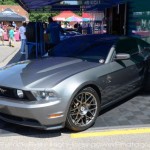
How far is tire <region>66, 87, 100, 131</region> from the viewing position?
4648 millimetres

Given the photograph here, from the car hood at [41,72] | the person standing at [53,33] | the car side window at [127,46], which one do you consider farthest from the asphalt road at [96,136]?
the person standing at [53,33]

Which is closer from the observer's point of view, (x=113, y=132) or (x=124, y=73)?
(x=113, y=132)

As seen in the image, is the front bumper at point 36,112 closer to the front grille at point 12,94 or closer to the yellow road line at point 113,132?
the front grille at point 12,94

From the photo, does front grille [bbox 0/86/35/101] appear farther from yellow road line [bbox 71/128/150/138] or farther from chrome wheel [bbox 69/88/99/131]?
yellow road line [bbox 71/128/150/138]

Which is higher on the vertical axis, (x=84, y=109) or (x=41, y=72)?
(x=41, y=72)

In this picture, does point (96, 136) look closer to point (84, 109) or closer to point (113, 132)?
point (113, 132)

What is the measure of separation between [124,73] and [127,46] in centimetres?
82

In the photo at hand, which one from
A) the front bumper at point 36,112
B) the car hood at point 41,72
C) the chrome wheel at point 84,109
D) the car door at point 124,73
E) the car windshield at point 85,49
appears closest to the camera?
the front bumper at point 36,112

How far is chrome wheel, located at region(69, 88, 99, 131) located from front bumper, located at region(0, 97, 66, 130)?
0.81ft

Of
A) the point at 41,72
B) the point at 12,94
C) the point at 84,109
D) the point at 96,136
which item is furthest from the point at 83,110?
the point at 12,94

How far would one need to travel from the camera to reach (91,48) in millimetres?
5914

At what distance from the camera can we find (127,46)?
247 inches

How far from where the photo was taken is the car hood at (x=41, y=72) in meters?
4.57

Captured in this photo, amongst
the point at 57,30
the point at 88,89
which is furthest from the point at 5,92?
the point at 57,30
